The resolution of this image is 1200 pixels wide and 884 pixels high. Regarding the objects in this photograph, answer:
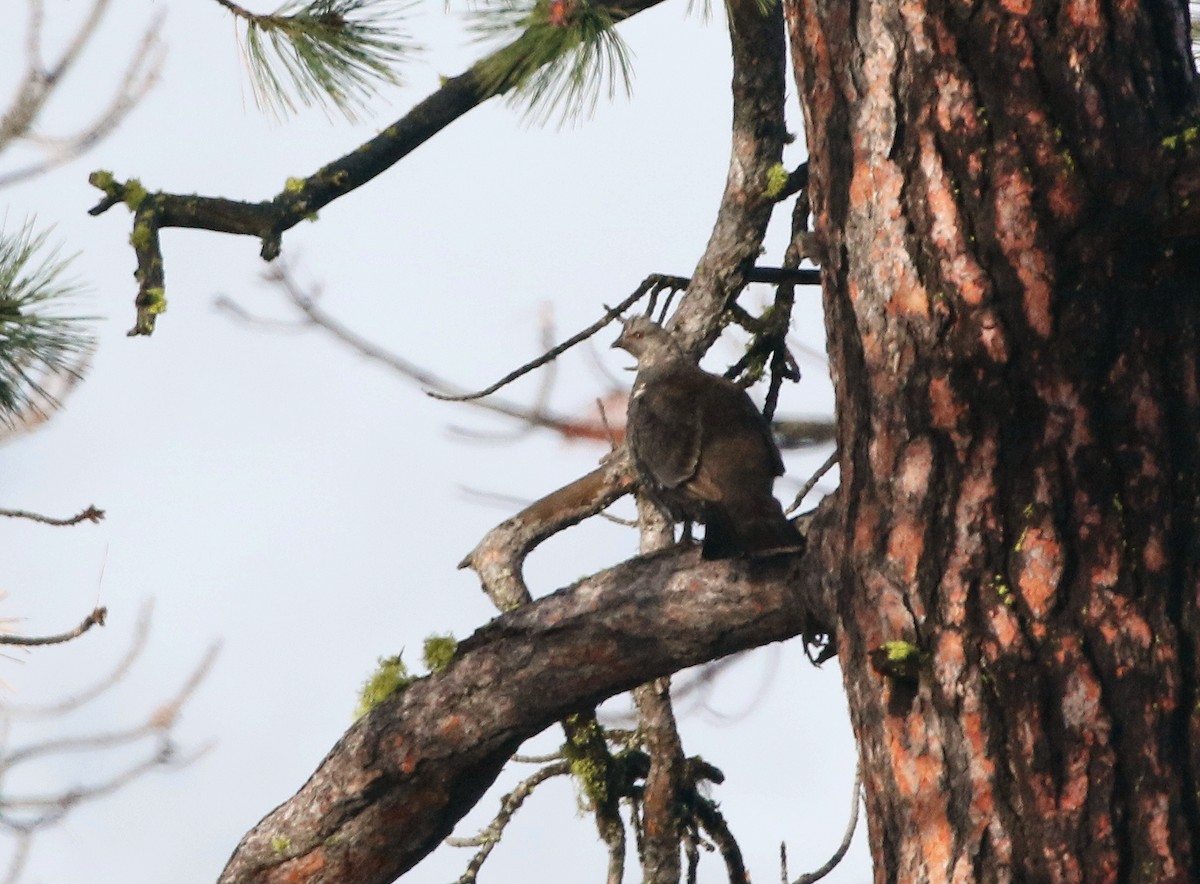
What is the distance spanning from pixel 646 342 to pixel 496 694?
196 cm

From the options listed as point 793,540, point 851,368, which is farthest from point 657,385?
point 851,368

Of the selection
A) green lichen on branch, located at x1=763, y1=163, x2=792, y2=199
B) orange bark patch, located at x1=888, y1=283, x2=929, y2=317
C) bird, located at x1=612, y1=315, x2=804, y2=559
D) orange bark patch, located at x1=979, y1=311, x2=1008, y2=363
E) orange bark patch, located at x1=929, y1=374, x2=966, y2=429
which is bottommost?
orange bark patch, located at x1=929, y1=374, x2=966, y2=429

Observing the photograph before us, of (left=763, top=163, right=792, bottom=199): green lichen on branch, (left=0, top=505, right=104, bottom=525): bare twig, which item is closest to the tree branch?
(left=0, top=505, right=104, bottom=525): bare twig

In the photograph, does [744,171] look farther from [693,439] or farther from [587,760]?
[587,760]

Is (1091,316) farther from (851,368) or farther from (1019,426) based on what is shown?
(851,368)

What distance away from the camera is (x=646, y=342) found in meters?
4.84

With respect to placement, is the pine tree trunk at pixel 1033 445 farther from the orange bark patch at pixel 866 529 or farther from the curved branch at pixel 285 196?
the curved branch at pixel 285 196

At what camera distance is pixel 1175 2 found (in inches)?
104

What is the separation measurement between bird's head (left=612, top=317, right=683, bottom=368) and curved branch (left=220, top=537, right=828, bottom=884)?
3.35 ft

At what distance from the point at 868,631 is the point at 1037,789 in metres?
0.42

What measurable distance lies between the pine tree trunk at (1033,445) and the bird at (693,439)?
97 cm

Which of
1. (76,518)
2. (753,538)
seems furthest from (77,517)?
(753,538)

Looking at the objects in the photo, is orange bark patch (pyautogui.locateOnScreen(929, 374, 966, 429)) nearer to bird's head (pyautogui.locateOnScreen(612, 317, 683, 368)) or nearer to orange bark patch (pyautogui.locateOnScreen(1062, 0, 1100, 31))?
orange bark patch (pyautogui.locateOnScreen(1062, 0, 1100, 31))

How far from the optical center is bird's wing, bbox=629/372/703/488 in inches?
156
